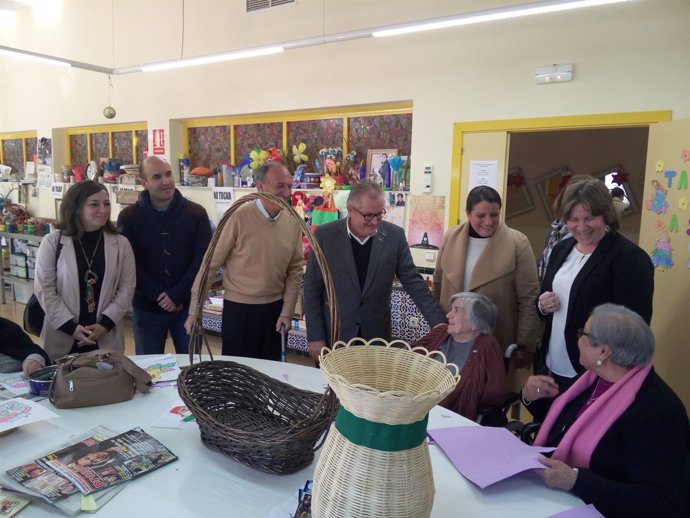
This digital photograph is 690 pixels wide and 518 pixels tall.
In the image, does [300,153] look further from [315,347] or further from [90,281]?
[315,347]

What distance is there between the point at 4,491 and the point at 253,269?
5.29 feet

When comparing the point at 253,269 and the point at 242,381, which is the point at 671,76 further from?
the point at 242,381

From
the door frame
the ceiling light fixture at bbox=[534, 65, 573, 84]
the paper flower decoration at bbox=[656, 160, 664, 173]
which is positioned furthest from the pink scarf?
the ceiling light fixture at bbox=[534, 65, 573, 84]

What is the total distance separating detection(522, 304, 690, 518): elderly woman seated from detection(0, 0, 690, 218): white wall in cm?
288

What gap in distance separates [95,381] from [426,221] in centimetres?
364

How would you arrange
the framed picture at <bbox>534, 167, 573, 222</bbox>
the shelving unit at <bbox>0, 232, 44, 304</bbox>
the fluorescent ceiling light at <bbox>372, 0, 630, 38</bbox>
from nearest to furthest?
the fluorescent ceiling light at <bbox>372, 0, 630, 38</bbox>
the shelving unit at <bbox>0, 232, 44, 304</bbox>
the framed picture at <bbox>534, 167, 573, 222</bbox>

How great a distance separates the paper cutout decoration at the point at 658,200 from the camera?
132 inches

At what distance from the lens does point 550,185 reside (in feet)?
21.4

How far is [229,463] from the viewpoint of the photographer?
1.35m

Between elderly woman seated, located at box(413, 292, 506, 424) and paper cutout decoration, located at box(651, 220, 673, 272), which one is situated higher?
paper cutout decoration, located at box(651, 220, 673, 272)

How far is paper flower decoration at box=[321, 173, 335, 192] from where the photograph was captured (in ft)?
17.2

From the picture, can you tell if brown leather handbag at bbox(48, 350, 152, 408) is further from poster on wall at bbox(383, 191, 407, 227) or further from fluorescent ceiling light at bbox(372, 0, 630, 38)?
poster on wall at bbox(383, 191, 407, 227)

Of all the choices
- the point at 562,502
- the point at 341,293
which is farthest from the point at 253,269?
the point at 562,502

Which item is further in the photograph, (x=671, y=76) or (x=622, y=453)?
(x=671, y=76)
